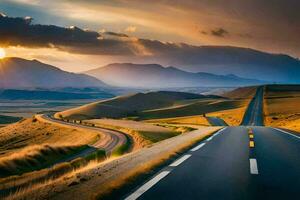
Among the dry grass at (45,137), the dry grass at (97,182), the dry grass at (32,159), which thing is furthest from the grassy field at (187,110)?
the dry grass at (97,182)

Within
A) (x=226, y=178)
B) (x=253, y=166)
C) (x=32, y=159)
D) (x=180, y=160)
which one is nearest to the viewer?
(x=226, y=178)

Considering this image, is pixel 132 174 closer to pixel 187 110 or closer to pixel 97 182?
pixel 97 182

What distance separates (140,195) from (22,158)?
28605 millimetres

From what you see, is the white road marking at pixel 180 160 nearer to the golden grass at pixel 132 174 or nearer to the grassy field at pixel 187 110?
the golden grass at pixel 132 174

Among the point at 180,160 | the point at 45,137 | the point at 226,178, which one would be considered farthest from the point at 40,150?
the point at 45,137

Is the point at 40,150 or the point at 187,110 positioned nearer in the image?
the point at 40,150

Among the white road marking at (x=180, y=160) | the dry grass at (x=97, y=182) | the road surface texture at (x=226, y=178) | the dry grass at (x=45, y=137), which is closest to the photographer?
the dry grass at (x=97, y=182)

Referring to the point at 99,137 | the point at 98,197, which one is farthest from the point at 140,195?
the point at 99,137

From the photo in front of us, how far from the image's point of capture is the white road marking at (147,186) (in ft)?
28.3

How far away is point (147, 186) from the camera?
32.0 ft

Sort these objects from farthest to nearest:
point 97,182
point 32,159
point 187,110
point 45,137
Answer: point 187,110 → point 45,137 → point 32,159 → point 97,182

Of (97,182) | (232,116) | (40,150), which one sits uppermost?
(97,182)

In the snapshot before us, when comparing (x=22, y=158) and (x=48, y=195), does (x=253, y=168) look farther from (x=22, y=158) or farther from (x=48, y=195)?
(x=22, y=158)

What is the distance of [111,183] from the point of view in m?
9.85
